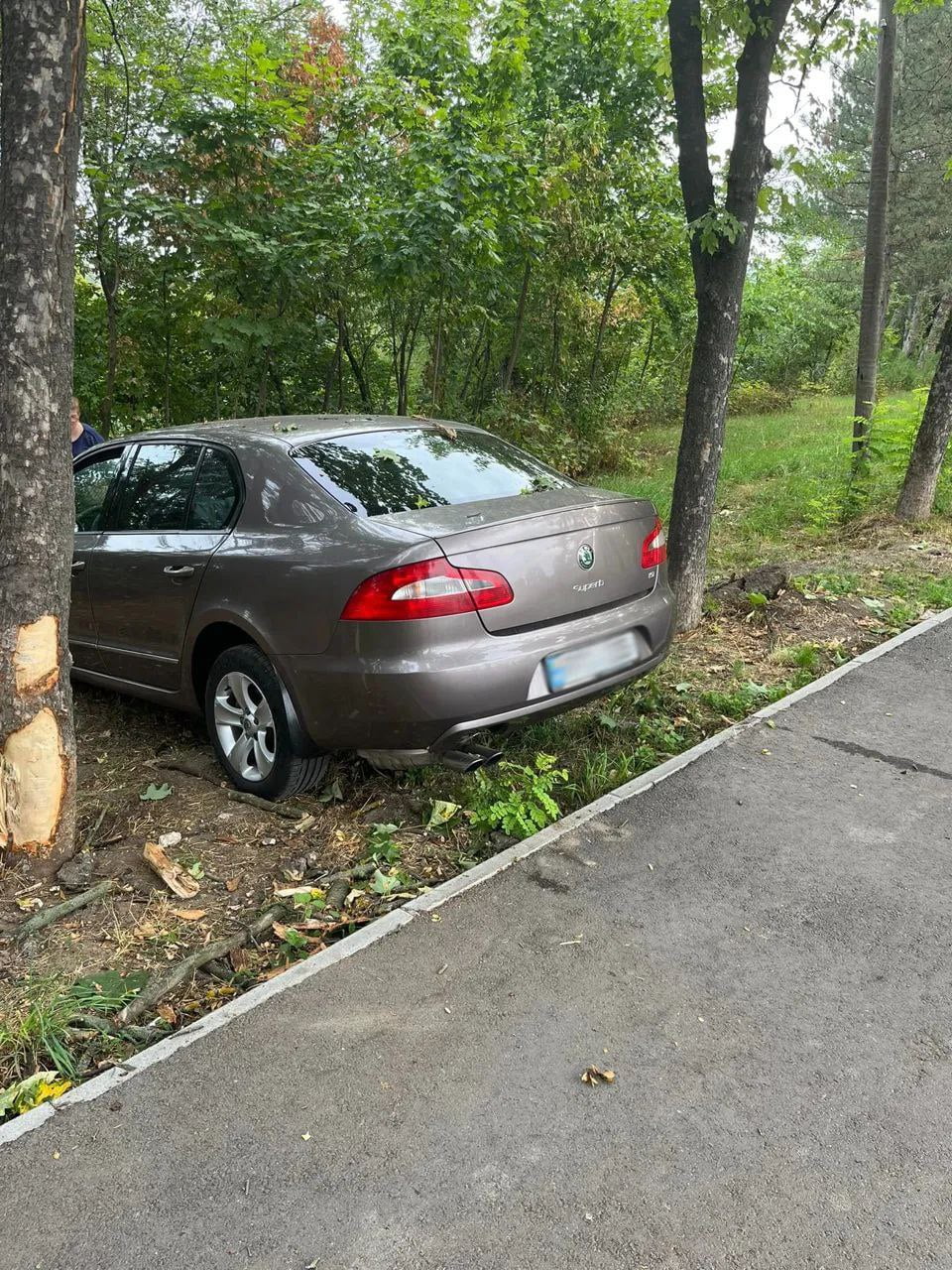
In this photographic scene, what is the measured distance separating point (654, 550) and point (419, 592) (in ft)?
4.62

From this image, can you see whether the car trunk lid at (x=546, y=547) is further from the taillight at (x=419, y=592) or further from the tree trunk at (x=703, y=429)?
the tree trunk at (x=703, y=429)

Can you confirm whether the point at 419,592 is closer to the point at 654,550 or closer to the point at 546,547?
the point at 546,547

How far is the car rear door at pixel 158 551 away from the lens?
4336 millimetres

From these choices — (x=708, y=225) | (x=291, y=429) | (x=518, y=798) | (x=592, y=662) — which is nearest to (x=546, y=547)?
(x=592, y=662)

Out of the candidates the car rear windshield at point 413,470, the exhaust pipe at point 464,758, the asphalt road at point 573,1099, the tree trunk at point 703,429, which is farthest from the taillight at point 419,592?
the tree trunk at point 703,429

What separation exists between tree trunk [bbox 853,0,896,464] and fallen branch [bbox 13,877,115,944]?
10.2 metres

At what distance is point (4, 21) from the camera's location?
309 centimetres

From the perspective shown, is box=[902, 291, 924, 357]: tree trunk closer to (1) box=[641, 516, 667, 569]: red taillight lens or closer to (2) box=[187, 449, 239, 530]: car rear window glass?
(1) box=[641, 516, 667, 569]: red taillight lens

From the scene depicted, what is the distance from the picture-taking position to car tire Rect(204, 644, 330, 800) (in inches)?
156

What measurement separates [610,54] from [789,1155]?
15813 millimetres

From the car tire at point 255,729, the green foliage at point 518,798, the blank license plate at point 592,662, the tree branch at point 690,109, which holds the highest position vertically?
the tree branch at point 690,109

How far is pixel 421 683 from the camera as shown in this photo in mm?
3461

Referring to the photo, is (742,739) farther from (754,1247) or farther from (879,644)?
(754,1247)

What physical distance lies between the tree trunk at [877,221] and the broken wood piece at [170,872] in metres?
9.96
